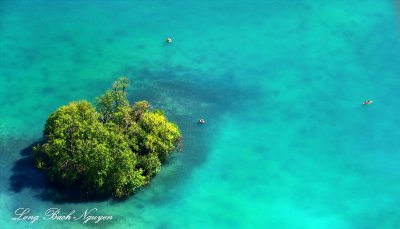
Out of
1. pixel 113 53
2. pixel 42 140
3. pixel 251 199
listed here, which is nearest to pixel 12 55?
pixel 113 53

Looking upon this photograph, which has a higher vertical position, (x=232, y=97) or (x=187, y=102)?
(x=232, y=97)

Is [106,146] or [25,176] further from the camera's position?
[25,176]

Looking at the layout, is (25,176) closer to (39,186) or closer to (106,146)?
(39,186)

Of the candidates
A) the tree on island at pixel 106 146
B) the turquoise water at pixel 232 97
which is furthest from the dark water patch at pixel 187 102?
the tree on island at pixel 106 146

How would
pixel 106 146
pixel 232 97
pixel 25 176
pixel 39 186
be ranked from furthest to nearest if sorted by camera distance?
pixel 232 97
pixel 25 176
pixel 39 186
pixel 106 146

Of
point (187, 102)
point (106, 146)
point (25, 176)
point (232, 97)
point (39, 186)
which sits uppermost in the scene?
point (232, 97)

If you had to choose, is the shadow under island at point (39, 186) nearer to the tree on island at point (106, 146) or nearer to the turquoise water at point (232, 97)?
the turquoise water at point (232, 97)

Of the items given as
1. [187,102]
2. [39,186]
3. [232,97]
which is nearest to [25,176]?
[39,186]
